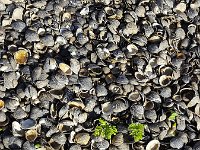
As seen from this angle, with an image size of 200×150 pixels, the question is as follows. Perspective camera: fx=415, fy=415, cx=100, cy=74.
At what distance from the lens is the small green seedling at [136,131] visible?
2.23 meters

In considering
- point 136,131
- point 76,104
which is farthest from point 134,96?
point 76,104

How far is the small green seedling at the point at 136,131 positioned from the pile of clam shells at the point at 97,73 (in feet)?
0.12

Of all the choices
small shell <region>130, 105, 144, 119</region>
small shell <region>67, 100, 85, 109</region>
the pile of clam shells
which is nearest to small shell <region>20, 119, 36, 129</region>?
the pile of clam shells

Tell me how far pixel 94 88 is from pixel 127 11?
61 centimetres

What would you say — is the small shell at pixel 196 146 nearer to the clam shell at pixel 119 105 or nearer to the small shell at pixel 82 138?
the clam shell at pixel 119 105

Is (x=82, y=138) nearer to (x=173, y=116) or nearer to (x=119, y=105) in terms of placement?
(x=119, y=105)

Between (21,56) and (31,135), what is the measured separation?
1.64ft

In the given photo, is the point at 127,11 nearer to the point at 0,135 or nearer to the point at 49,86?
the point at 49,86

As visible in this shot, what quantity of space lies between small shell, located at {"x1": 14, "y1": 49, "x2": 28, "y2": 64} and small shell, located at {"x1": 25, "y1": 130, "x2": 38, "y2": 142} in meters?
0.44

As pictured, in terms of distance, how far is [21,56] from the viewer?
2.48 meters

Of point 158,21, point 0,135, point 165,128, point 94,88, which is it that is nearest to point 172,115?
point 165,128

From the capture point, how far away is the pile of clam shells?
7.48 ft

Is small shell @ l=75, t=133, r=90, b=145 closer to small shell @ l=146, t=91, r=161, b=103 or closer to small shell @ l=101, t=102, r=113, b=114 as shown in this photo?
small shell @ l=101, t=102, r=113, b=114

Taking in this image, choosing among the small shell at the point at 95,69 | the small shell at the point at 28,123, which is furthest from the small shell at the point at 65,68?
the small shell at the point at 28,123
